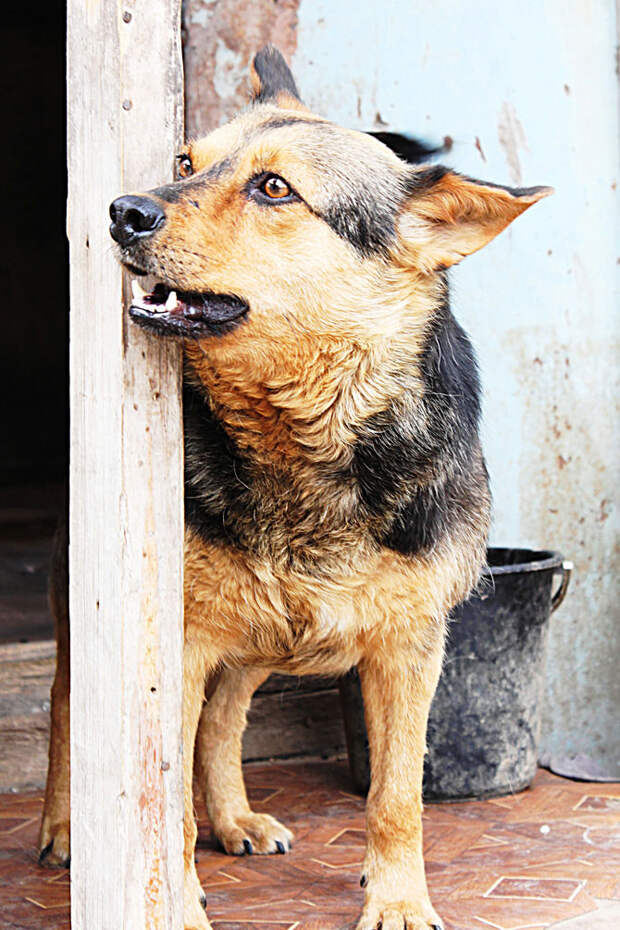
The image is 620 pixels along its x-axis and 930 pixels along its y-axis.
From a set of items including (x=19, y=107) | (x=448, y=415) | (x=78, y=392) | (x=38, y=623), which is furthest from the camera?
(x=19, y=107)

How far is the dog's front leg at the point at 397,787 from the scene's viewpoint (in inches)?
111

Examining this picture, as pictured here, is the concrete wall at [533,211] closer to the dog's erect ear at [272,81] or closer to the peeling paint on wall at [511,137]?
the peeling paint on wall at [511,137]

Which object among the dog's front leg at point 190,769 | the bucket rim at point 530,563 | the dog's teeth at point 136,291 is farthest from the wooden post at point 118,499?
the bucket rim at point 530,563

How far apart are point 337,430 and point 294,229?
51cm

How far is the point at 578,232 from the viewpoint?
470cm

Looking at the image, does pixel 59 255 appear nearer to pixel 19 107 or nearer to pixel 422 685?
pixel 19 107

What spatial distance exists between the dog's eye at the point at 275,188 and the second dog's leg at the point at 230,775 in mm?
1605

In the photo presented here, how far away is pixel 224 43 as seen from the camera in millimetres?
4348

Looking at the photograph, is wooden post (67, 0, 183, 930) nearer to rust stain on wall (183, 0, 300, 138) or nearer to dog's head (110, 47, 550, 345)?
dog's head (110, 47, 550, 345)

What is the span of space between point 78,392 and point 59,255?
1056cm

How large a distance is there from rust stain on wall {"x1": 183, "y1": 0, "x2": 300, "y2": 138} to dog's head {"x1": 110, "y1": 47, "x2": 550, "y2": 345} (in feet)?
5.05

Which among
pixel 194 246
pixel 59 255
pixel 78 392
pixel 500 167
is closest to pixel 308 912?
pixel 78 392

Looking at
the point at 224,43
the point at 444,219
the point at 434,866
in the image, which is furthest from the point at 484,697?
the point at 224,43

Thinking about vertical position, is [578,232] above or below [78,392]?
above
